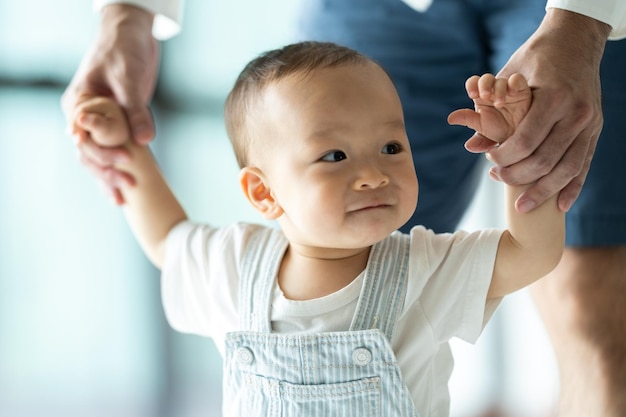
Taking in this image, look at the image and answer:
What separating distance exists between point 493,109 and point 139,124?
0.67m

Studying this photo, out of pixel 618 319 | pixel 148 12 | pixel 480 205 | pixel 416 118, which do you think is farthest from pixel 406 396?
pixel 480 205

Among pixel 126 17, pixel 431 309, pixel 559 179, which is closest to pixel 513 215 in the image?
pixel 559 179

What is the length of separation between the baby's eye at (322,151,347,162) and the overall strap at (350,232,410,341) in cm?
15

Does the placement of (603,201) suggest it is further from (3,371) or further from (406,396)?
(3,371)

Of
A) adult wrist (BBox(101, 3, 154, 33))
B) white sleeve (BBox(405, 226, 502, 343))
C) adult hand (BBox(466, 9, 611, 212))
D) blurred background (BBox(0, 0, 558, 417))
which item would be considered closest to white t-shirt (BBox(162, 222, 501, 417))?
white sleeve (BBox(405, 226, 502, 343))

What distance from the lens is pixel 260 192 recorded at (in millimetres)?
1225

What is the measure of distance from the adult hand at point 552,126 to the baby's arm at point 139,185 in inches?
23.6

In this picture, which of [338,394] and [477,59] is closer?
[338,394]

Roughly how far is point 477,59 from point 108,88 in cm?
67

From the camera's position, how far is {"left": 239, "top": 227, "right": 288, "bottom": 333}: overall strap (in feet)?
3.93

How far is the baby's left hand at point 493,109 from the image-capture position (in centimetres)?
102

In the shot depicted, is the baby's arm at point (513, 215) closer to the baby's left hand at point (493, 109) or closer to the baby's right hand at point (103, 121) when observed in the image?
the baby's left hand at point (493, 109)

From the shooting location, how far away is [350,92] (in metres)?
1.12

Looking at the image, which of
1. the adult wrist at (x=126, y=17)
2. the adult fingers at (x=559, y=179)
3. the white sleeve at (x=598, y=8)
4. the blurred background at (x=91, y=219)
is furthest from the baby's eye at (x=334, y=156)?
the blurred background at (x=91, y=219)
